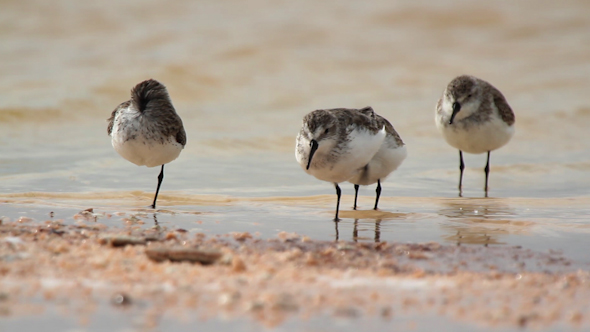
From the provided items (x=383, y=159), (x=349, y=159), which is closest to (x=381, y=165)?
(x=383, y=159)

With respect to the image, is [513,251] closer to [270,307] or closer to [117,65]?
[270,307]

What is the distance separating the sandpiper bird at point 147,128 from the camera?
7.55 metres

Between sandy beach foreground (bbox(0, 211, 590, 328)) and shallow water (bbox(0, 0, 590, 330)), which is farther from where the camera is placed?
shallow water (bbox(0, 0, 590, 330))

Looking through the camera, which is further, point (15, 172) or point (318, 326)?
point (15, 172)

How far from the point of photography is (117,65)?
17.0 meters

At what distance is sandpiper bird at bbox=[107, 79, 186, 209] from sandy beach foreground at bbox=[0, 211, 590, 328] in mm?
1826

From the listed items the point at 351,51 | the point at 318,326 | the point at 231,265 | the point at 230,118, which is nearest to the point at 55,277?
the point at 231,265

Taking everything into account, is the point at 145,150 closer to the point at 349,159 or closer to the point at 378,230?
the point at 349,159

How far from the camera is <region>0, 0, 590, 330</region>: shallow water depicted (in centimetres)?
742

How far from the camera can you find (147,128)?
7.57 meters

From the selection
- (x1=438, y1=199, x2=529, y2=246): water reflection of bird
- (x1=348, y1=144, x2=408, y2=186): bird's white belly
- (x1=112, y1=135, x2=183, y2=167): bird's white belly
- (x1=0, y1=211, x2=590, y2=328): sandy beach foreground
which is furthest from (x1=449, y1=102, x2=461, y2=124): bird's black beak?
(x1=0, y1=211, x2=590, y2=328): sandy beach foreground

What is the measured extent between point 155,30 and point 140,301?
1628cm

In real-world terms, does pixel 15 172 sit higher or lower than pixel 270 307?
higher

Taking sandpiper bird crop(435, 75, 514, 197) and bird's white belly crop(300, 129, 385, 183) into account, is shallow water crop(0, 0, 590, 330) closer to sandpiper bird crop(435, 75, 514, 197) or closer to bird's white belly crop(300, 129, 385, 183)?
bird's white belly crop(300, 129, 385, 183)
